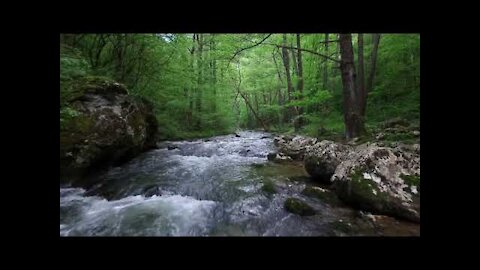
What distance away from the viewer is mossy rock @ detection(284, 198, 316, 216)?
161 inches

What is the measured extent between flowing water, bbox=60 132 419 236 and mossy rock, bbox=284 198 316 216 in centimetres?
9

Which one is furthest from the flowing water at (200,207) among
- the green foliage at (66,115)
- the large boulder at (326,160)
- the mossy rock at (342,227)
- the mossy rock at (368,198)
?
the green foliage at (66,115)

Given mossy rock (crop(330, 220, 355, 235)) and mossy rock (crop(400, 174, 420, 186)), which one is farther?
mossy rock (crop(400, 174, 420, 186))

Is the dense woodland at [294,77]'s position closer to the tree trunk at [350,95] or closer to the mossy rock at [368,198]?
the tree trunk at [350,95]

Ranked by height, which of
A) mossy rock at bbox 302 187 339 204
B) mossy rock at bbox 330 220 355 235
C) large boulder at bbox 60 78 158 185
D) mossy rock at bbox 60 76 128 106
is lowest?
mossy rock at bbox 330 220 355 235

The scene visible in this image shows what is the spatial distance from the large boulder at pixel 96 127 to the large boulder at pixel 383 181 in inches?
205

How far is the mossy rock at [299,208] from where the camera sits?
4.09 meters

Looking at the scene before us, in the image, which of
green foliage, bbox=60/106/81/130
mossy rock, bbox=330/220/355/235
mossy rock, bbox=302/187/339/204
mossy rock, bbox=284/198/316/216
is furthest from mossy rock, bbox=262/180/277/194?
green foliage, bbox=60/106/81/130

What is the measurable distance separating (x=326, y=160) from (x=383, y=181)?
5.28ft

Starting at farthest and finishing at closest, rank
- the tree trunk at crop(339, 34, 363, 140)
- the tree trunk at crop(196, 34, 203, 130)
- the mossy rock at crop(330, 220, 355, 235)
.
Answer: the tree trunk at crop(196, 34, 203, 130) < the tree trunk at crop(339, 34, 363, 140) < the mossy rock at crop(330, 220, 355, 235)

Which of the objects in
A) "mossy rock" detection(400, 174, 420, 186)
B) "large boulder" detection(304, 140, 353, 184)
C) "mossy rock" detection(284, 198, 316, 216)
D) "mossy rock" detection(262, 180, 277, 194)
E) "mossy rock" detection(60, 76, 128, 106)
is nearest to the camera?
"mossy rock" detection(400, 174, 420, 186)

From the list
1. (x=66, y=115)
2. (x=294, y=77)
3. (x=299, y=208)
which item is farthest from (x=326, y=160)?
(x=294, y=77)

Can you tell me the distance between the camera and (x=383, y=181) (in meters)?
3.91

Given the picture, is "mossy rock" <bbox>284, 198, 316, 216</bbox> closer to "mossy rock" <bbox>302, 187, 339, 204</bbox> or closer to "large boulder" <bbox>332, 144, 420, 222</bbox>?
"mossy rock" <bbox>302, 187, 339, 204</bbox>
